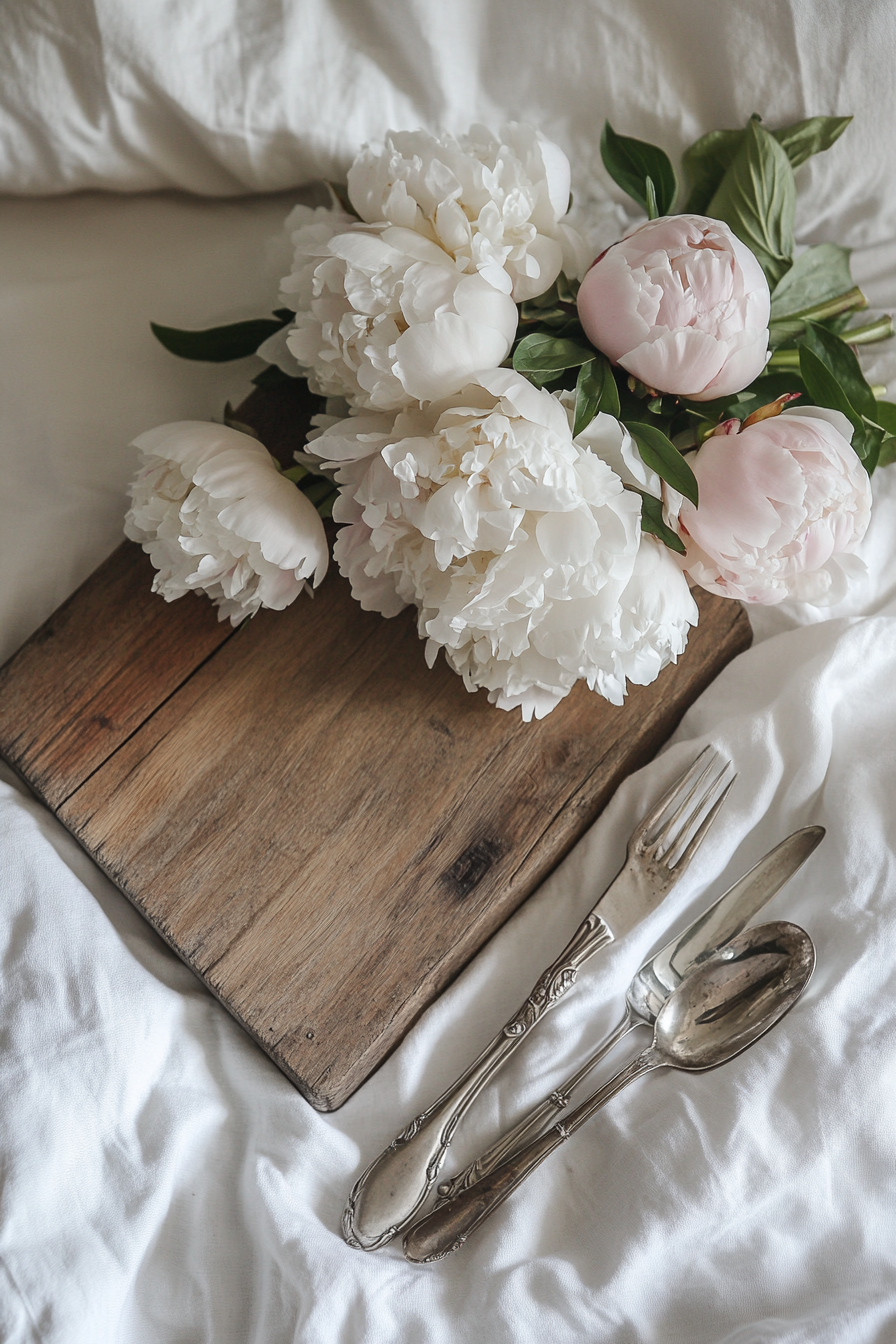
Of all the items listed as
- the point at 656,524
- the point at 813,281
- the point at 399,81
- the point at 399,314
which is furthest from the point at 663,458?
the point at 399,81

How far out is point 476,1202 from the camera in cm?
48

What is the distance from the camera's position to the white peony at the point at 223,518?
1.49ft

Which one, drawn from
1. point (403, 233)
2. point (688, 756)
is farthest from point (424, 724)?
point (403, 233)

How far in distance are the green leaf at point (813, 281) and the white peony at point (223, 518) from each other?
31cm

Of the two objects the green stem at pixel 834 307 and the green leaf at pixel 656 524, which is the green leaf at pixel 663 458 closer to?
the green leaf at pixel 656 524

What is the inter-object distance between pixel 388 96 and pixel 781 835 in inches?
20.1

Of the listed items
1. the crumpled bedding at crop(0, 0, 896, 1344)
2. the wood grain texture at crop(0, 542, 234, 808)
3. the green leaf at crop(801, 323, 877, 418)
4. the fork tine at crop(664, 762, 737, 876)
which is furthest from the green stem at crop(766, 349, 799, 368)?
the wood grain texture at crop(0, 542, 234, 808)

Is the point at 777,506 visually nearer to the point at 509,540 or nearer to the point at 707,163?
the point at 509,540

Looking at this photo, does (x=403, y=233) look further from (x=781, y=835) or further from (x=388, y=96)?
(x=781, y=835)

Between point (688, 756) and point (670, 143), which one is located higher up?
point (670, 143)

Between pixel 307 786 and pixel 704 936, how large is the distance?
9.2 inches

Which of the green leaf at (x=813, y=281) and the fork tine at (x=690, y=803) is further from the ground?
the green leaf at (x=813, y=281)

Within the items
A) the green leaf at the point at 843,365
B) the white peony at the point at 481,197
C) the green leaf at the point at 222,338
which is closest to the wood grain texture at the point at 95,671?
the green leaf at the point at 222,338

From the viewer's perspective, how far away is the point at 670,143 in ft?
2.01
